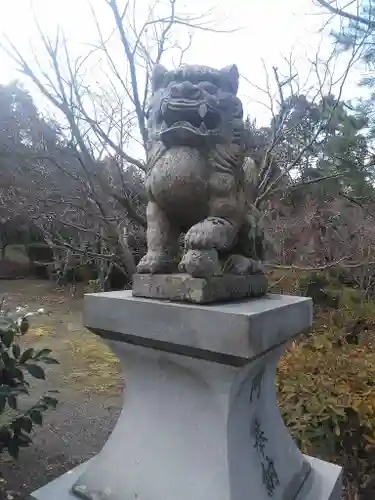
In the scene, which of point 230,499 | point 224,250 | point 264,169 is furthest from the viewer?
point 264,169

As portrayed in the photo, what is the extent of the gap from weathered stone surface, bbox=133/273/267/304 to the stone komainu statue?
3 centimetres

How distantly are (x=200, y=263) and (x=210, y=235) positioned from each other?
109 mm

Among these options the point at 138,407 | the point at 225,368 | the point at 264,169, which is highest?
the point at 264,169

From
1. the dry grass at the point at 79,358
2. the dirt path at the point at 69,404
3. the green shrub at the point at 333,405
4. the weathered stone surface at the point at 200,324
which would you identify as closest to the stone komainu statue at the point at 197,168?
the weathered stone surface at the point at 200,324

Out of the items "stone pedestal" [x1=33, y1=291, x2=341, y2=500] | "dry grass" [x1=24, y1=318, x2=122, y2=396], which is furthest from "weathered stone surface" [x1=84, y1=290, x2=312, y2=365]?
"dry grass" [x1=24, y1=318, x2=122, y2=396]

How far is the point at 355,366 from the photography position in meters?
2.61

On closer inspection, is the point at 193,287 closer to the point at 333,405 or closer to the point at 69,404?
the point at 333,405

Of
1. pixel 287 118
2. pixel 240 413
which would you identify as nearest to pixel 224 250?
pixel 240 413

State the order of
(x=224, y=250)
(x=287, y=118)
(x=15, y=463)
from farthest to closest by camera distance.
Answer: (x=287, y=118)
(x=15, y=463)
(x=224, y=250)

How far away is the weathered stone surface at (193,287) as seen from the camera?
4.34 ft

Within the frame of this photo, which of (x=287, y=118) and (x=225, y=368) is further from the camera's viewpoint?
(x=287, y=118)

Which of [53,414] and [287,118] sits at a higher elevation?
[287,118]

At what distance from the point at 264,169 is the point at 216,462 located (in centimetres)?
327

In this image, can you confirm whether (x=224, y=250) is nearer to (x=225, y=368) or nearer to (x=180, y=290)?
(x=180, y=290)
